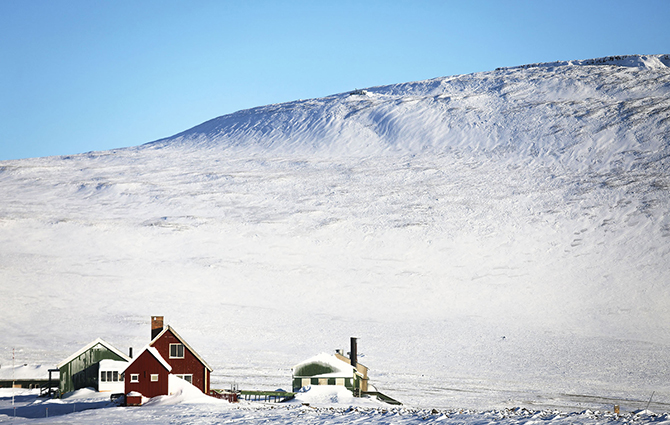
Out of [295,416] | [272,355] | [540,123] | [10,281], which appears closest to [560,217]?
[540,123]

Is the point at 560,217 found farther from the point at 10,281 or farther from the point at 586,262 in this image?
the point at 10,281

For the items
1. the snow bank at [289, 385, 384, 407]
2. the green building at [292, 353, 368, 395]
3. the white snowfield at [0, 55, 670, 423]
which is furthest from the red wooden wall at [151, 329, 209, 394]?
the white snowfield at [0, 55, 670, 423]

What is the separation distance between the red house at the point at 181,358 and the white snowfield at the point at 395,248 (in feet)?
17.6

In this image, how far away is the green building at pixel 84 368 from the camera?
3095 centimetres

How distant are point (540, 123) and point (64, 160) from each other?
84729 mm

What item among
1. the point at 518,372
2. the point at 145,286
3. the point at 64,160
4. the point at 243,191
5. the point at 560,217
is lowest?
the point at 518,372

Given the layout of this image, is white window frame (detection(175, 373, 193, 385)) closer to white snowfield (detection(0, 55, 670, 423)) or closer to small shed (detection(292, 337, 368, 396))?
white snowfield (detection(0, 55, 670, 423))

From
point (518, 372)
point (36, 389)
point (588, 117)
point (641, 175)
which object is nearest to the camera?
point (36, 389)

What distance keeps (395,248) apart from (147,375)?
49.8 meters

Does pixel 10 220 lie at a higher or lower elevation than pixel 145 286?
higher

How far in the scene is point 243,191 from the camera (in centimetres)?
9469

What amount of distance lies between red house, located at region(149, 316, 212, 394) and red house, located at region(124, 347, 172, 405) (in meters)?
1.29

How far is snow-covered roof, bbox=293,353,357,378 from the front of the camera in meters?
33.6

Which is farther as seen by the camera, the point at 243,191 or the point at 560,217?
the point at 243,191
